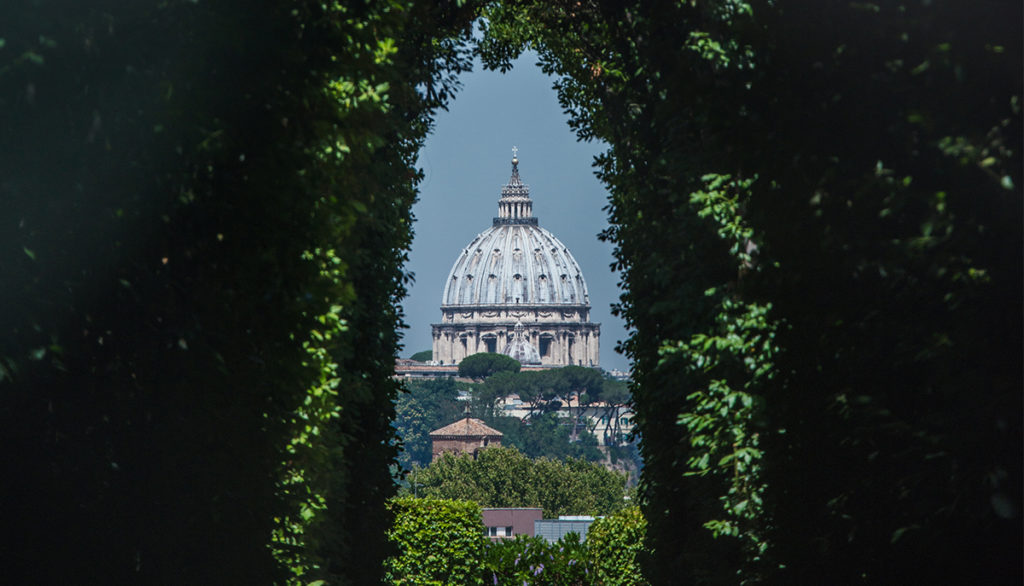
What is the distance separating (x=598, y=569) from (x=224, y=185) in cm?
3570

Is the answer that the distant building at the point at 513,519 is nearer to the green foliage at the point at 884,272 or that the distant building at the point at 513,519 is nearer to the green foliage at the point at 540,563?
the green foliage at the point at 540,563

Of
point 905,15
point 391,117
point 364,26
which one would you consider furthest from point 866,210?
point 391,117

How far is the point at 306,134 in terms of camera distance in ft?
34.4

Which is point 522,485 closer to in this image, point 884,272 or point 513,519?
point 513,519

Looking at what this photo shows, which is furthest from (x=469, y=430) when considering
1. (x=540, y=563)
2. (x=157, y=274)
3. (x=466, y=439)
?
(x=157, y=274)

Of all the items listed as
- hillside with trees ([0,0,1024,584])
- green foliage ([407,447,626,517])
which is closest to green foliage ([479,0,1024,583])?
hillside with trees ([0,0,1024,584])

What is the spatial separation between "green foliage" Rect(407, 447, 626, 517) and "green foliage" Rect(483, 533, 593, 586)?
68.6 m

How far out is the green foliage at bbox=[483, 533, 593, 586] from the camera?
4134cm

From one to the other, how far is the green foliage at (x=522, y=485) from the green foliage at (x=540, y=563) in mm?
68641

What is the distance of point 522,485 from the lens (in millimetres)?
114312

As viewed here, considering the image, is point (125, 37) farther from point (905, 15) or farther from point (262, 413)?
point (905, 15)

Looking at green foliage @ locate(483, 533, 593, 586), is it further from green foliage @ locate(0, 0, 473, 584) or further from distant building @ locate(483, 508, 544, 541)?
distant building @ locate(483, 508, 544, 541)

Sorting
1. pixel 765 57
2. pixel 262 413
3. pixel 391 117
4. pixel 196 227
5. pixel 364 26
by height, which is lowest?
pixel 262 413

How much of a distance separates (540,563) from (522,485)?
73482 millimetres
